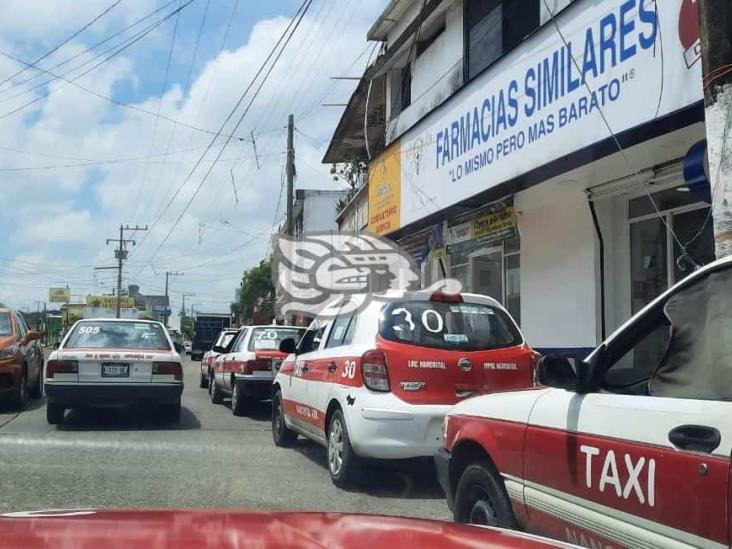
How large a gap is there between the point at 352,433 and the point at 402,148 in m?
9.04

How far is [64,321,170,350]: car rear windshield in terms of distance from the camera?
11.1 metres

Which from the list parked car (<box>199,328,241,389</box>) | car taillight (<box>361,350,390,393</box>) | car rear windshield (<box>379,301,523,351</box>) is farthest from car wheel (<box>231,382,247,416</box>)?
car taillight (<box>361,350,390,393</box>)

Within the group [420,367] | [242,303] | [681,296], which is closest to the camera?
[681,296]

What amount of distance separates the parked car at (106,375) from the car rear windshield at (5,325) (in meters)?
2.32

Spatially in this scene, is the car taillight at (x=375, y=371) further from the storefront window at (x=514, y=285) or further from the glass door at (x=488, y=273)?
the glass door at (x=488, y=273)

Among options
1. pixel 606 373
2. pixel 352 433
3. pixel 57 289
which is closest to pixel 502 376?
pixel 352 433

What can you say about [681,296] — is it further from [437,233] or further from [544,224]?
[437,233]

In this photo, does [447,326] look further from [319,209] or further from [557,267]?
[319,209]

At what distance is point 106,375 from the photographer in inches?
413

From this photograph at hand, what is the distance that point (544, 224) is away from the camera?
1174 centimetres

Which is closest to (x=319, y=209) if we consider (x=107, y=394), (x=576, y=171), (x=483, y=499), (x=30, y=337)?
(x=30, y=337)

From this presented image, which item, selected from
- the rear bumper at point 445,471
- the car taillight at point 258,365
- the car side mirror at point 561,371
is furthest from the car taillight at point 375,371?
the car taillight at point 258,365

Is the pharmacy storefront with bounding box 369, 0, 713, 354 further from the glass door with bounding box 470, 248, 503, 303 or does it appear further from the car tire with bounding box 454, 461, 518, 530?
the car tire with bounding box 454, 461, 518, 530

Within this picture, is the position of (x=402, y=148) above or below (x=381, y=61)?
below
